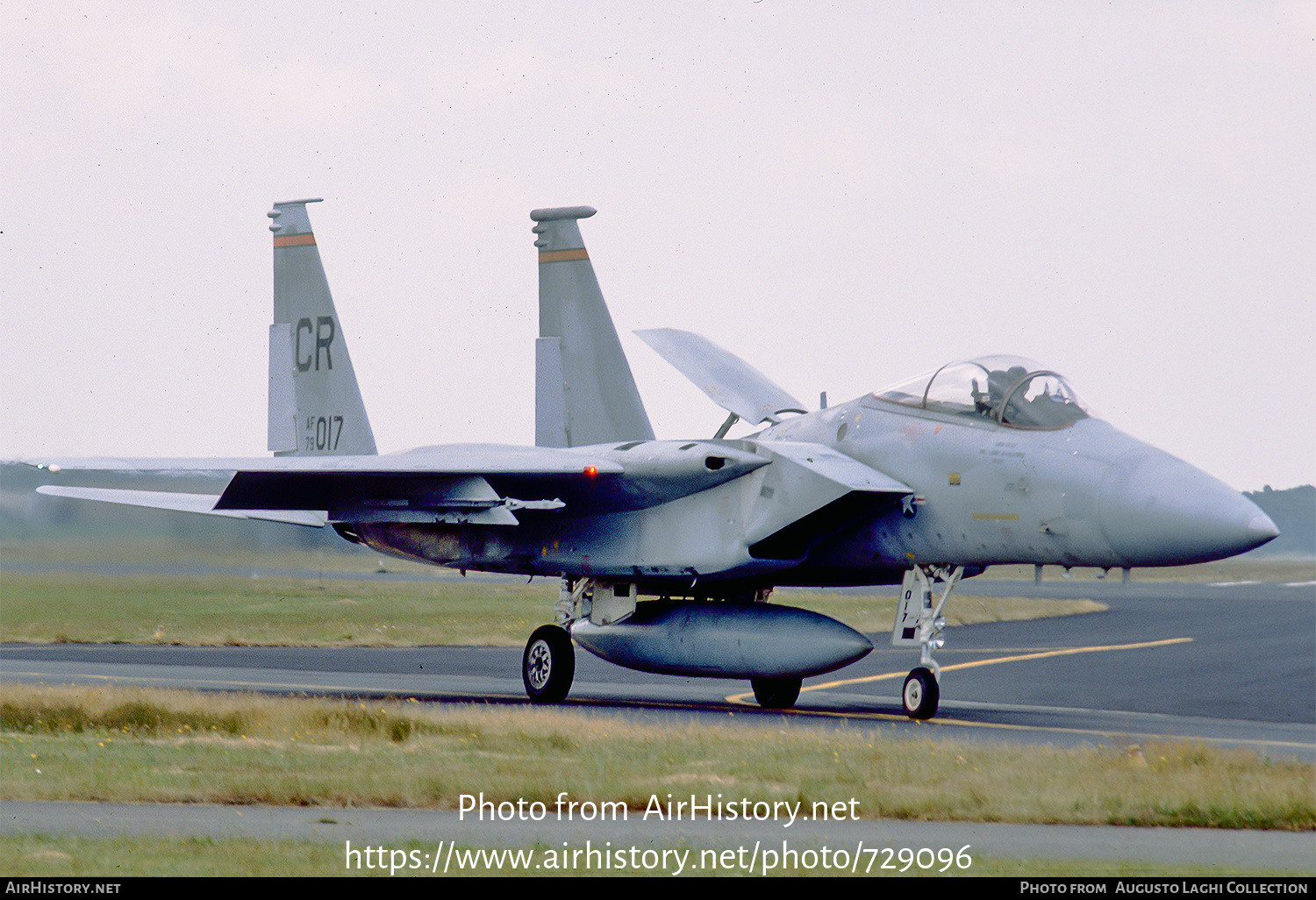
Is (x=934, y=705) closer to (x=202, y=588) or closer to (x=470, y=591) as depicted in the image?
(x=202, y=588)

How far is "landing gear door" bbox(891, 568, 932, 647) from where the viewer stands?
49.6 ft

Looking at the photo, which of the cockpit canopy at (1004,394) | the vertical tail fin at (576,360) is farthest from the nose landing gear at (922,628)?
the vertical tail fin at (576,360)

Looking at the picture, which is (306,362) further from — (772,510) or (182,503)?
(772,510)

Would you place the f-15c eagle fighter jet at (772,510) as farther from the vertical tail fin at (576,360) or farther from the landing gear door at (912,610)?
the vertical tail fin at (576,360)

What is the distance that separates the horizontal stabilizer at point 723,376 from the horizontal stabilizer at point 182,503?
469 centimetres

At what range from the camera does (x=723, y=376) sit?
19391mm

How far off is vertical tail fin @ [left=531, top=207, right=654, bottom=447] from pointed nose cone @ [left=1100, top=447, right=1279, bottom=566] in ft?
25.6

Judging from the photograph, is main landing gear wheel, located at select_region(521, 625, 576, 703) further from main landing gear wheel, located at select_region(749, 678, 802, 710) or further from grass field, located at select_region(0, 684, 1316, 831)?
grass field, located at select_region(0, 684, 1316, 831)

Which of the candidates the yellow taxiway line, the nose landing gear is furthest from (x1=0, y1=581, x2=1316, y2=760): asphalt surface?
the nose landing gear

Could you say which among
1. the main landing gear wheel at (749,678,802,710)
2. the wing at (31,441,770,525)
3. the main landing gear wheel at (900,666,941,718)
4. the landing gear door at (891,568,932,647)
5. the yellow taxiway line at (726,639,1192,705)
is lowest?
the yellow taxiway line at (726,639,1192,705)

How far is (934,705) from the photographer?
14.6m

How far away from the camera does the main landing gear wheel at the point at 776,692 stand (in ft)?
55.4

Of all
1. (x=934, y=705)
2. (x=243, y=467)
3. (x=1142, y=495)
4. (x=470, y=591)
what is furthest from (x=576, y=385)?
(x=470, y=591)

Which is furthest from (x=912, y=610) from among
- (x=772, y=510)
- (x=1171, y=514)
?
(x=1171, y=514)
